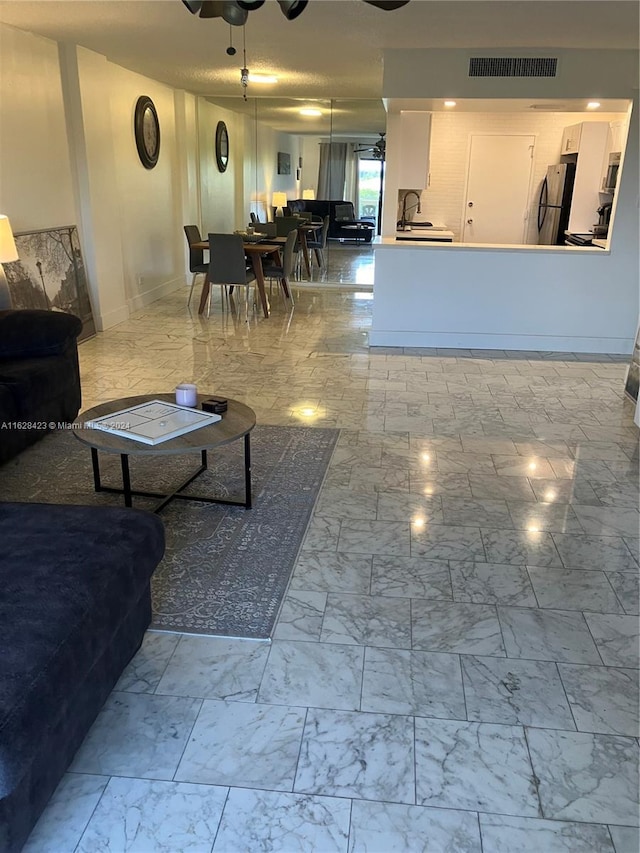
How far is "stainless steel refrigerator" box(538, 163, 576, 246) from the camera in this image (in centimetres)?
729

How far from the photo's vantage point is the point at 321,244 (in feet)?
30.1

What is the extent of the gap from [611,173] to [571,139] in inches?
40.2

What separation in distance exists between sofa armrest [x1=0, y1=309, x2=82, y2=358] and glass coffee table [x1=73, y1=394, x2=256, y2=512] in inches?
40.9

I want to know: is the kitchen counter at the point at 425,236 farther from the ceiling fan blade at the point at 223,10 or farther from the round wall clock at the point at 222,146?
the round wall clock at the point at 222,146

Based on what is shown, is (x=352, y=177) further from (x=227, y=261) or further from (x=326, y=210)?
(x=227, y=261)

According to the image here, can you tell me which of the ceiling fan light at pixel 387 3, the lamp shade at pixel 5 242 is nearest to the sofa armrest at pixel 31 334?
the lamp shade at pixel 5 242

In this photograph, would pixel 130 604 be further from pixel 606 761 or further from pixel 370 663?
pixel 606 761

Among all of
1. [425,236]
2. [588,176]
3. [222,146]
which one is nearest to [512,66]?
[425,236]

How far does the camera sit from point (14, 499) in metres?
2.98

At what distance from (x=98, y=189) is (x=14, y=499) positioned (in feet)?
13.5

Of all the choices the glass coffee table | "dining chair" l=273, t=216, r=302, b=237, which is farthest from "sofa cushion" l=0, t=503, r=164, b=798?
"dining chair" l=273, t=216, r=302, b=237

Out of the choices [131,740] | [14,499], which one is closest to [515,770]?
[131,740]

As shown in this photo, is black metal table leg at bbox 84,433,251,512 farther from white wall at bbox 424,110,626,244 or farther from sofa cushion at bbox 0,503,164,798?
white wall at bbox 424,110,626,244

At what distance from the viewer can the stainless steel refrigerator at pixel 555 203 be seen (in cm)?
729
